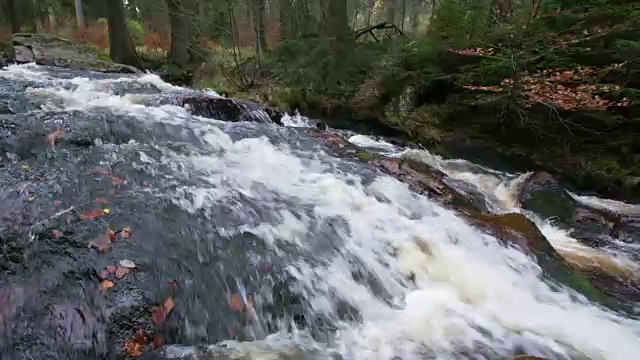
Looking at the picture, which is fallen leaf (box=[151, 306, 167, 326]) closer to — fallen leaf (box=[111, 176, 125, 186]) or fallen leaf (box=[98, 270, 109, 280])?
fallen leaf (box=[98, 270, 109, 280])

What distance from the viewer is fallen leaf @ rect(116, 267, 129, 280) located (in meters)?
3.13

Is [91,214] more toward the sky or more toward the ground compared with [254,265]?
more toward the sky

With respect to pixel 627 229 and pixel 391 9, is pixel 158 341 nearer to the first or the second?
pixel 627 229

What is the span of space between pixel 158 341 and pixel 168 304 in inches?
10.3

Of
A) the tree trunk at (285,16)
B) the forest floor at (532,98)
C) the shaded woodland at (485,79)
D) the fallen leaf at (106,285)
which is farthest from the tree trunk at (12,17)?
the fallen leaf at (106,285)

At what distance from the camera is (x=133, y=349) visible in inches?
108

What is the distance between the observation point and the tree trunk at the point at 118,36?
Answer: 13750 mm

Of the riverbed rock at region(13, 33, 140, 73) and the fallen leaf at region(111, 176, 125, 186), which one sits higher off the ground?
the riverbed rock at region(13, 33, 140, 73)

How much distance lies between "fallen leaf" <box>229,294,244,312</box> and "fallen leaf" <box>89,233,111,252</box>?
0.97 metres

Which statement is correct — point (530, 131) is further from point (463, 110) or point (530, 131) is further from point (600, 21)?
point (600, 21)

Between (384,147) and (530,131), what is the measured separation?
8.01 ft

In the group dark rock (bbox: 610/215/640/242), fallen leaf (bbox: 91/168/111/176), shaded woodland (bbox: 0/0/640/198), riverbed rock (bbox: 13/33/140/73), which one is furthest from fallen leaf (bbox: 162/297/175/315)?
riverbed rock (bbox: 13/33/140/73)

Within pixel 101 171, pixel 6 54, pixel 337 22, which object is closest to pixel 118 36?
pixel 6 54

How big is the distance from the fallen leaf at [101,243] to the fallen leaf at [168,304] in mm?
663
